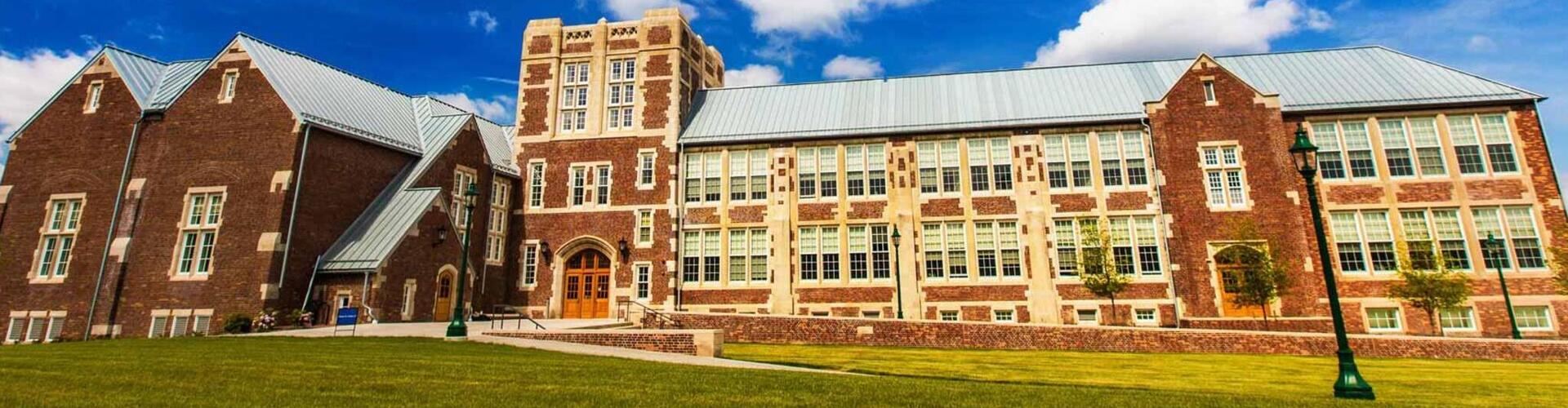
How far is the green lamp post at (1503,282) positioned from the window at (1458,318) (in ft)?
3.14

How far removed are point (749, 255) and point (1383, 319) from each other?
23085 millimetres

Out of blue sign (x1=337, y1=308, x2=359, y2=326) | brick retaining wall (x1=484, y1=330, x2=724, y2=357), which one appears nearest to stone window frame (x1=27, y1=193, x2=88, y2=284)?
blue sign (x1=337, y1=308, x2=359, y2=326)

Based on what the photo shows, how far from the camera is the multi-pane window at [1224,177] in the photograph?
89.6ft

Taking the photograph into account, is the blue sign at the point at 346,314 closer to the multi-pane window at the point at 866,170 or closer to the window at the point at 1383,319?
the multi-pane window at the point at 866,170

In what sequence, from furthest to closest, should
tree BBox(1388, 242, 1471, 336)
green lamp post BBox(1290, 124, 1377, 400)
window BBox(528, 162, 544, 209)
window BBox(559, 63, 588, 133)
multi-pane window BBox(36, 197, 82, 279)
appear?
window BBox(559, 63, 588, 133) < window BBox(528, 162, 544, 209) < multi-pane window BBox(36, 197, 82, 279) < tree BBox(1388, 242, 1471, 336) < green lamp post BBox(1290, 124, 1377, 400)

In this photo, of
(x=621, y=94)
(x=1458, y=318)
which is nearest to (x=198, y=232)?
(x=621, y=94)

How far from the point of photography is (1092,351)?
66.0ft

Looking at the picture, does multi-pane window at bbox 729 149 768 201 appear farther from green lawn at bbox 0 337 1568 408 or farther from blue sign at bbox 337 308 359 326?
blue sign at bbox 337 308 359 326

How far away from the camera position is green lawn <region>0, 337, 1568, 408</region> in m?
8.38

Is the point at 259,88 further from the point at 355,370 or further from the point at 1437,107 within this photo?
the point at 1437,107

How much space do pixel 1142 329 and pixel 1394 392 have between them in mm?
8043

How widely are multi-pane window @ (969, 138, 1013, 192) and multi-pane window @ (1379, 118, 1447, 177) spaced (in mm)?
13602

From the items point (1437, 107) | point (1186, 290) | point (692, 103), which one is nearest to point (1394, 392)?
point (1186, 290)

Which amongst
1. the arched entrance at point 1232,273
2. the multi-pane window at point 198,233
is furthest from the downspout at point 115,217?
the arched entrance at point 1232,273
